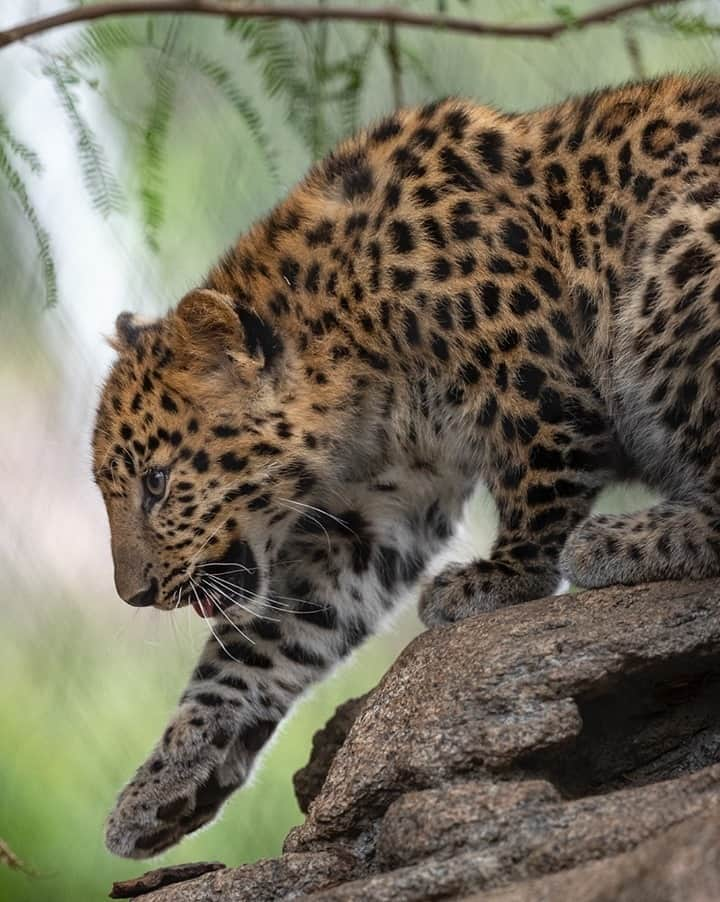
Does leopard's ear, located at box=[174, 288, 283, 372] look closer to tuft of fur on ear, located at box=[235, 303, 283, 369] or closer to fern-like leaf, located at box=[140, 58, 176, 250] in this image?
tuft of fur on ear, located at box=[235, 303, 283, 369]

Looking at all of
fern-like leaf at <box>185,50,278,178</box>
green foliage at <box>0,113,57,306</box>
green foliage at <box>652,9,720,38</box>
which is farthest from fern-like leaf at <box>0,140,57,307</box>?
green foliage at <box>652,9,720,38</box>

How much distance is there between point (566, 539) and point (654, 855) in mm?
1716

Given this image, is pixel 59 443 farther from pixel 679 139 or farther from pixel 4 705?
pixel 679 139

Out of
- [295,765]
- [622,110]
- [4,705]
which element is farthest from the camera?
[295,765]

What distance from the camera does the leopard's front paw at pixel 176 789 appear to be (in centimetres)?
435

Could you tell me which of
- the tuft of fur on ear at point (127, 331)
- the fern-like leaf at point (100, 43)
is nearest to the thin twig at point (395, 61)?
the fern-like leaf at point (100, 43)

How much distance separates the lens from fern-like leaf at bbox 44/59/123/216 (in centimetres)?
391

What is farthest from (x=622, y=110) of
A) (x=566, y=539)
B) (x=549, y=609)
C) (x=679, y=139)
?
(x=549, y=609)

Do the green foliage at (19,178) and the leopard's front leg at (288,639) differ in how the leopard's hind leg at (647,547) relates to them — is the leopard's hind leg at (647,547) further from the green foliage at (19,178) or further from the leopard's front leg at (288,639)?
the green foliage at (19,178)

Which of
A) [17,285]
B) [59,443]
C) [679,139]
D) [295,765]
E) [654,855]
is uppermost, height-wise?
[17,285]

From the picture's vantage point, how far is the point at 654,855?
2.35 metres

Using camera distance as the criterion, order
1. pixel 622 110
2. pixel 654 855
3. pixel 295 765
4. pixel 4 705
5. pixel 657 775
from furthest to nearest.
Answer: pixel 295 765 → pixel 4 705 → pixel 622 110 → pixel 657 775 → pixel 654 855

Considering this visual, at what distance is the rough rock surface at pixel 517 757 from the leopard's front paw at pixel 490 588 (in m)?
0.24

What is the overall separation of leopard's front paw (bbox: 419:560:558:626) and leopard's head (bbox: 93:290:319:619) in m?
0.59
